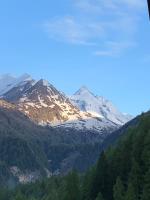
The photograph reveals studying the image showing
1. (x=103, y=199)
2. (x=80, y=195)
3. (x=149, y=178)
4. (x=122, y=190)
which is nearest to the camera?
(x=149, y=178)

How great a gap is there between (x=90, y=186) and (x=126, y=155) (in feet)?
40.4

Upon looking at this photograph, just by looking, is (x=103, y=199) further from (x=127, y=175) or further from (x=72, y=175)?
(x=72, y=175)

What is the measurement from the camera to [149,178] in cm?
11375

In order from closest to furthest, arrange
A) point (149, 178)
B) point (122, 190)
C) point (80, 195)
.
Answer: point (149, 178), point (122, 190), point (80, 195)

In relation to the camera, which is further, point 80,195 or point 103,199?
point 80,195

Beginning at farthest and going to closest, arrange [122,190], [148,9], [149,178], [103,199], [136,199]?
[103,199] < [122,190] < [136,199] < [149,178] < [148,9]

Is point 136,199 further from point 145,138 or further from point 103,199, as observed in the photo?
point 145,138

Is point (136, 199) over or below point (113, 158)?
below

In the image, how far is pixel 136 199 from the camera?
4766 inches

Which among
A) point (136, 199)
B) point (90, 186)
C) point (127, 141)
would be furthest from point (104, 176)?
point (136, 199)

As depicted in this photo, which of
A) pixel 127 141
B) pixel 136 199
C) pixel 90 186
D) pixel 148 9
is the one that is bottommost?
pixel 148 9

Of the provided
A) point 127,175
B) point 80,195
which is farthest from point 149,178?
point 80,195

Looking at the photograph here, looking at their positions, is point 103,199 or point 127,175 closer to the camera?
point 103,199

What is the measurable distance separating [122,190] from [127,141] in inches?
1382
